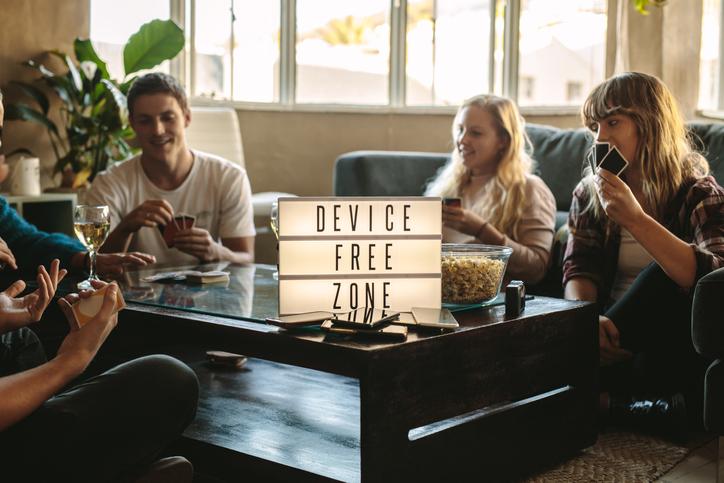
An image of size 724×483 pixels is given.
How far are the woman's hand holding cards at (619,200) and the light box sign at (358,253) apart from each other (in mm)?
595

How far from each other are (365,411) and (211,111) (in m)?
3.93

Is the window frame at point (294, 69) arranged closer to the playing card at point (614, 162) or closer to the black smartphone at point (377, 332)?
the playing card at point (614, 162)

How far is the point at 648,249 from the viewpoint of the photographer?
2201 millimetres

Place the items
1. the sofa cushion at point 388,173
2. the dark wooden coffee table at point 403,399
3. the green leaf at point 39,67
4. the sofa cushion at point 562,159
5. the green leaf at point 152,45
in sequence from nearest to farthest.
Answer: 1. the dark wooden coffee table at point 403,399
2. the sofa cushion at point 562,159
3. the sofa cushion at point 388,173
4. the green leaf at point 39,67
5. the green leaf at point 152,45

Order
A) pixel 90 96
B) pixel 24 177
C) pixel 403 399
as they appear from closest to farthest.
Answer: pixel 403 399 < pixel 24 177 < pixel 90 96

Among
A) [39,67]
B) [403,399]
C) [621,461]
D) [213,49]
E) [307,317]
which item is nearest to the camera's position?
[403,399]

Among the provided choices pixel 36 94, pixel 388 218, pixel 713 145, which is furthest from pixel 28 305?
pixel 36 94

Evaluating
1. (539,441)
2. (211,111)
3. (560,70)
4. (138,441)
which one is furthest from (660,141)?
(211,111)

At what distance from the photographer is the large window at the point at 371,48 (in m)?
5.31

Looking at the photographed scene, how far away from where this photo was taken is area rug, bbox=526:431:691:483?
204 cm

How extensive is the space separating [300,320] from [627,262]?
3.96 feet

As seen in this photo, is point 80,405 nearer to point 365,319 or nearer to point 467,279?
point 365,319

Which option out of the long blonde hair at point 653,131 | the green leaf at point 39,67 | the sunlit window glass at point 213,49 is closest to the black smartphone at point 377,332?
the long blonde hair at point 653,131

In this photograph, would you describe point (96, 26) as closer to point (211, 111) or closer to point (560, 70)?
point (211, 111)
